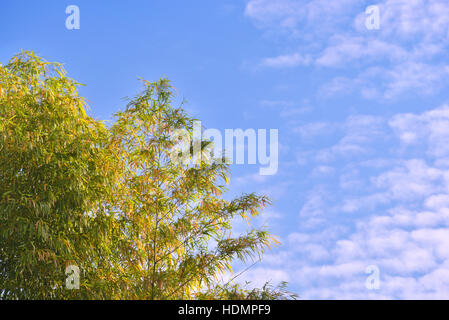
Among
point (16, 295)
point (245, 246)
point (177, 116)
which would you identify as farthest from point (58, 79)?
point (245, 246)

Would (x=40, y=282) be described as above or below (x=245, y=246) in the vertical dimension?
below

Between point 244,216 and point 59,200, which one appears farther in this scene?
point 244,216

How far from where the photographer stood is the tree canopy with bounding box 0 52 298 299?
19.5ft

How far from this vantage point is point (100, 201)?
651cm

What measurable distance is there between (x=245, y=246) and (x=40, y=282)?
2322 millimetres

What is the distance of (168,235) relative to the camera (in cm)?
647

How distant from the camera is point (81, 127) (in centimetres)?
682

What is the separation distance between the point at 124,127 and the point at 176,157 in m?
0.80

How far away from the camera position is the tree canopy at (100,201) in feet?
19.5

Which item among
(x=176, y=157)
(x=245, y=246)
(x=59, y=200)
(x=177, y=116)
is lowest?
(x=245, y=246)
